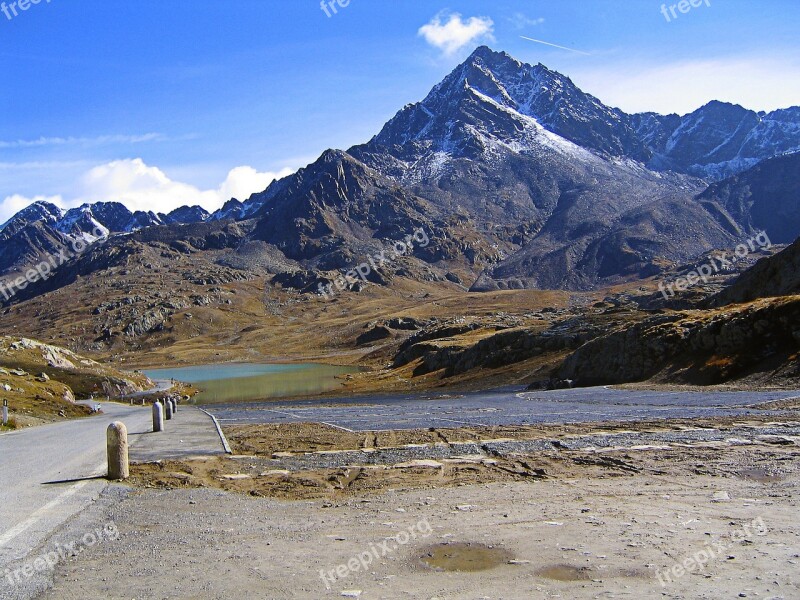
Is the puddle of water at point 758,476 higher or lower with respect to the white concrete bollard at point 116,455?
lower

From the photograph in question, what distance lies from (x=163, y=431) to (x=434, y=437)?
10963mm

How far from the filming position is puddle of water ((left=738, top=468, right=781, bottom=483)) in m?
12.8

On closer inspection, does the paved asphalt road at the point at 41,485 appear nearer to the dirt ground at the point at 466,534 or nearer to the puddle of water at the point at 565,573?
the dirt ground at the point at 466,534

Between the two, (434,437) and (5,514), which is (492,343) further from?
(5,514)

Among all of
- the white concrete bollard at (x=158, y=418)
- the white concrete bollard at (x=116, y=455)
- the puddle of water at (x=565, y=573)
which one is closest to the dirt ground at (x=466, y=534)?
the puddle of water at (x=565, y=573)

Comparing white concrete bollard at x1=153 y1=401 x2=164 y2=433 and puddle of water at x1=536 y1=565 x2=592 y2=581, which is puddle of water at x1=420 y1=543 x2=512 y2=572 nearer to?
puddle of water at x1=536 y1=565 x2=592 y2=581

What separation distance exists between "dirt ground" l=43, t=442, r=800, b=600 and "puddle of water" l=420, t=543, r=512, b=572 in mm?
28

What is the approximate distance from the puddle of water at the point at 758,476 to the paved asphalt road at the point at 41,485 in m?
13.0

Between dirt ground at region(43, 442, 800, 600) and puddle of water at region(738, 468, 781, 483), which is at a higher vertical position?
dirt ground at region(43, 442, 800, 600)

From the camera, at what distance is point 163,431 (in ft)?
80.6

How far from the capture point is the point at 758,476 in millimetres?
13148

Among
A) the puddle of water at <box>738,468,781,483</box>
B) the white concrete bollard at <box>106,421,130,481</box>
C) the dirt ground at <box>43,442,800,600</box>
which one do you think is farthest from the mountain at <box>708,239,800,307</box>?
the white concrete bollard at <box>106,421,130,481</box>

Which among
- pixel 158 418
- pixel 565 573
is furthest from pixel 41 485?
pixel 565 573

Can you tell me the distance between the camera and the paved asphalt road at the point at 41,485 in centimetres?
1020
